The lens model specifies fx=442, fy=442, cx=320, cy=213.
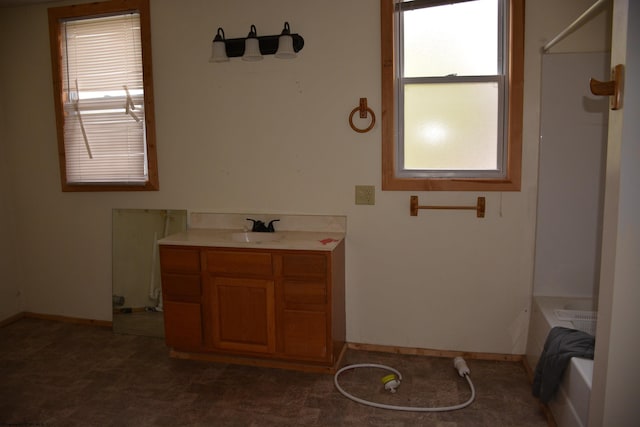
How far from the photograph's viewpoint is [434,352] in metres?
2.95

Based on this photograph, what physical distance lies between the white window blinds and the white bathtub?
9.39 feet

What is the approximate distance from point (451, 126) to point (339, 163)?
30.0 inches

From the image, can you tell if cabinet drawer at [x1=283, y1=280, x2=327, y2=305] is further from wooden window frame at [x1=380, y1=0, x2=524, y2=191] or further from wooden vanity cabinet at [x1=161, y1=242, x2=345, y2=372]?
wooden window frame at [x1=380, y1=0, x2=524, y2=191]

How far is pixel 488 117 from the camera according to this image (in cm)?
281

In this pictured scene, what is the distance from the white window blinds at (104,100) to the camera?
3.29 m

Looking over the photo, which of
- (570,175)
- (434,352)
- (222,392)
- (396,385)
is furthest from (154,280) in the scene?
(570,175)

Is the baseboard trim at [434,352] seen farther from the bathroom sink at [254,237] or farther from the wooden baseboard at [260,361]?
the bathroom sink at [254,237]

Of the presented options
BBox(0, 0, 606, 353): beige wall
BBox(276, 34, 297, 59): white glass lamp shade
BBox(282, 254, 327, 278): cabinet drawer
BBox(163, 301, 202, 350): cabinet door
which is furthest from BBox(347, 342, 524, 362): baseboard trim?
BBox(276, 34, 297, 59): white glass lamp shade

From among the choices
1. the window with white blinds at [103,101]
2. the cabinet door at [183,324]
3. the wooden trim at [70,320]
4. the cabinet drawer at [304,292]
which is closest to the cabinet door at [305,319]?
the cabinet drawer at [304,292]

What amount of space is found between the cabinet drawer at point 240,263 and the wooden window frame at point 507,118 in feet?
3.00

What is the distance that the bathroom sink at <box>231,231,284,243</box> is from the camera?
117 inches

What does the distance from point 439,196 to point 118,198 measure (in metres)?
2.41

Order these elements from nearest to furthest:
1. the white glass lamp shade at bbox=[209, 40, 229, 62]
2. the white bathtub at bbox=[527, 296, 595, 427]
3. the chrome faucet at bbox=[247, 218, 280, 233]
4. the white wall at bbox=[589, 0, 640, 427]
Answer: the white wall at bbox=[589, 0, 640, 427], the white bathtub at bbox=[527, 296, 595, 427], the white glass lamp shade at bbox=[209, 40, 229, 62], the chrome faucet at bbox=[247, 218, 280, 233]

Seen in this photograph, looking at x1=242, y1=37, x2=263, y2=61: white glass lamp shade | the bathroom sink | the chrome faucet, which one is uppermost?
x1=242, y1=37, x2=263, y2=61: white glass lamp shade
